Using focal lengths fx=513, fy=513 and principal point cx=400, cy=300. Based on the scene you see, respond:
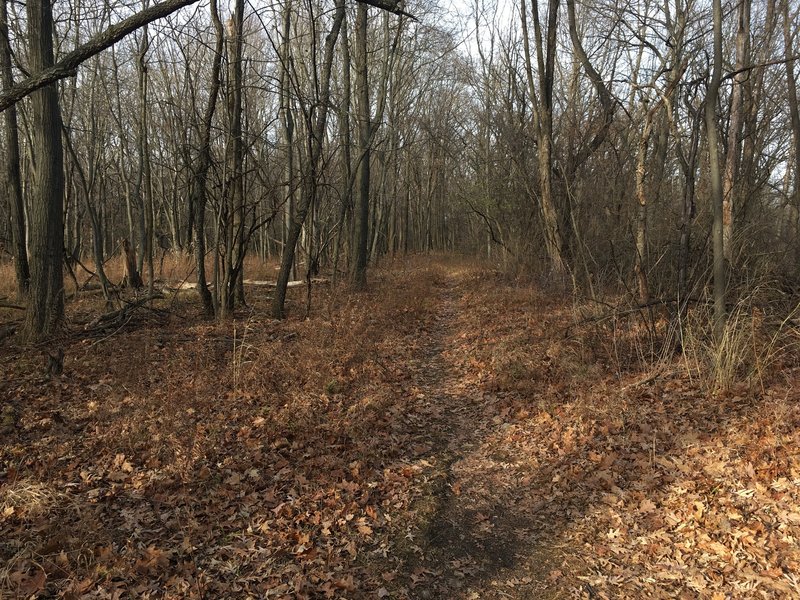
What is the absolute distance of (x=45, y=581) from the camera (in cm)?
341

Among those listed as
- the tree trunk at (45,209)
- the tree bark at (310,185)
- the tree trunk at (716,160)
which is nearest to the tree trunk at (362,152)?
the tree bark at (310,185)

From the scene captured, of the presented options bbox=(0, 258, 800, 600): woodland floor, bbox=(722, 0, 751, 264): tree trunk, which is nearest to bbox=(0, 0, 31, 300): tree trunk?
bbox=(0, 258, 800, 600): woodland floor

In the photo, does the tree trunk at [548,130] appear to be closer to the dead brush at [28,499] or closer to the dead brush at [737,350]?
the dead brush at [737,350]

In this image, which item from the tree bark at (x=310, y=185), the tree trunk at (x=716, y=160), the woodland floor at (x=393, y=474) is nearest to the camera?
the woodland floor at (x=393, y=474)

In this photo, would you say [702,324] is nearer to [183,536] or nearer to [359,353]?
[359,353]

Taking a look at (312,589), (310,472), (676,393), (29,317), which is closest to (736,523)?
(676,393)

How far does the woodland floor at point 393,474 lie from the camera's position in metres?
3.66

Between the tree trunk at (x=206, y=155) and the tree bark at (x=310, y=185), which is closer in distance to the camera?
the tree trunk at (x=206, y=155)

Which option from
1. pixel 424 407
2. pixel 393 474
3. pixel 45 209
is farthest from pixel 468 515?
pixel 45 209

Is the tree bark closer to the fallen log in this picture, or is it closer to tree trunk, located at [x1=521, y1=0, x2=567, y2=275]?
the fallen log

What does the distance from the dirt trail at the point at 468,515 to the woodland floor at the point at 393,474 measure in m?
0.02

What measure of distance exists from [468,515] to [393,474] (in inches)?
35.2

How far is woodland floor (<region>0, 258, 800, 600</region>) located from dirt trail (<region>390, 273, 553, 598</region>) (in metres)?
0.02

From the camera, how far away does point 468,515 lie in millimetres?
4613
